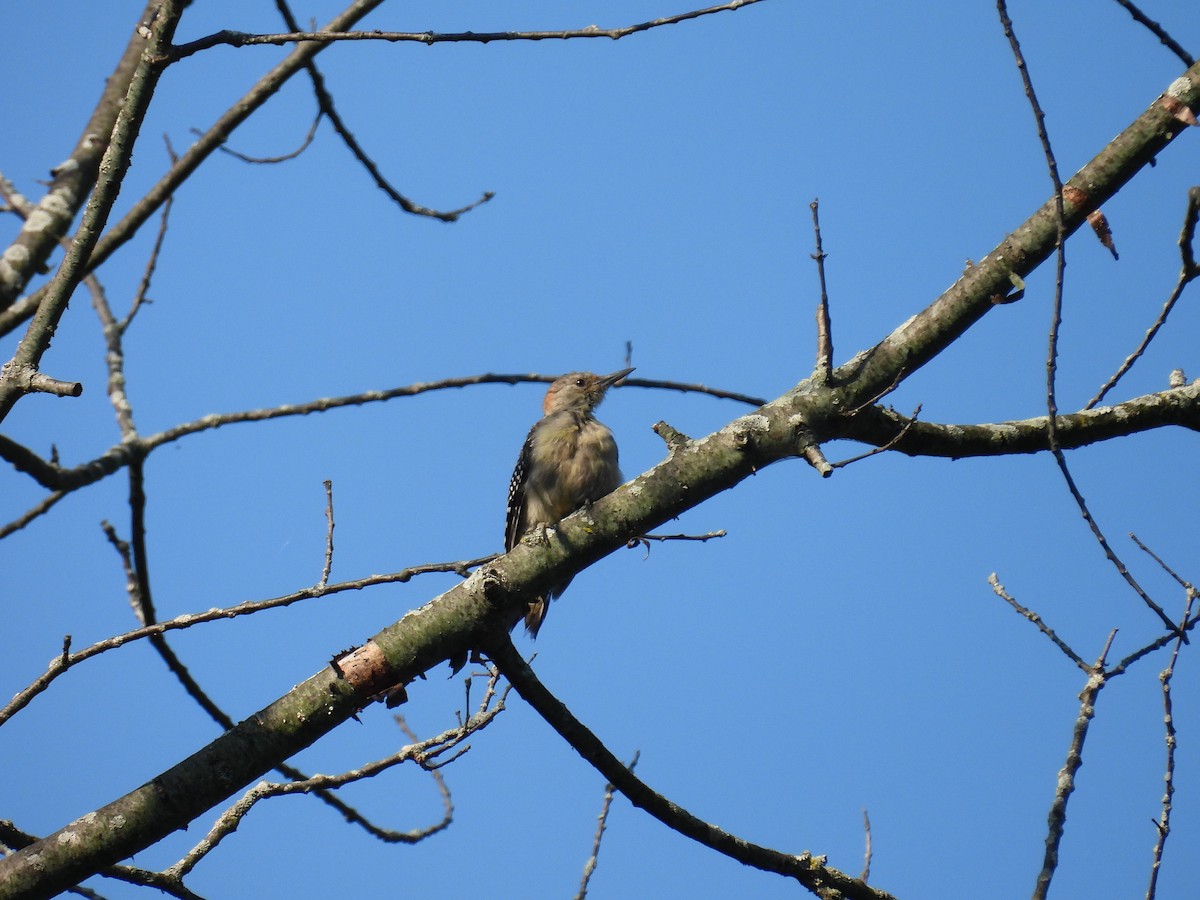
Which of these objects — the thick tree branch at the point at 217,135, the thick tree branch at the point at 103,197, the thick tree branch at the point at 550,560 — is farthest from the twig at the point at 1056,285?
the thick tree branch at the point at 217,135

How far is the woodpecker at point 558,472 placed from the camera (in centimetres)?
681

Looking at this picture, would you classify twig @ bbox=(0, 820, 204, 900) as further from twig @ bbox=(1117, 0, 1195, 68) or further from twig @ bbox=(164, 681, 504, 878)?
twig @ bbox=(1117, 0, 1195, 68)

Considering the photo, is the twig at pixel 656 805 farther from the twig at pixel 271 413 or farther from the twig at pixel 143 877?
the twig at pixel 271 413

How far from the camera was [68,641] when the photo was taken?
321 centimetres

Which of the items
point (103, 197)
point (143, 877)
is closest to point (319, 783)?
point (143, 877)

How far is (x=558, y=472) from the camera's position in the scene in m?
6.89

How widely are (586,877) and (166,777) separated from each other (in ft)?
6.76

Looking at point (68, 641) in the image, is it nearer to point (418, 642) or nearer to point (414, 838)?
point (418, 642)

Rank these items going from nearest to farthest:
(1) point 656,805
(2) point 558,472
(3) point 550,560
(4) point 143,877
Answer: (4) point 143,877, (3) point 550,560, (1) point 656,805, (2) point 558,472

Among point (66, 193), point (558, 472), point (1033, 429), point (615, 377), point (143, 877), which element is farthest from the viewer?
point (615, 377)

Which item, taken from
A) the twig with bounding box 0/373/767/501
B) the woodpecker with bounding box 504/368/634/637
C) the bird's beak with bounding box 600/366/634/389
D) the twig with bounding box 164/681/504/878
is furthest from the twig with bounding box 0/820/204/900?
the bird's beak with bounding box 600/366/634/389

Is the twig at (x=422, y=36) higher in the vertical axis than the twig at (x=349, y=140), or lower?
lower

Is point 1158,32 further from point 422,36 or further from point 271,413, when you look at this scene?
point 271,413

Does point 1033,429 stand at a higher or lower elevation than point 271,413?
lower
